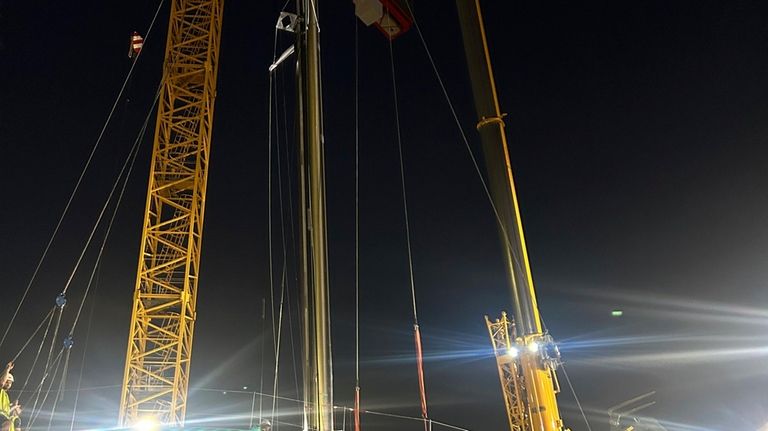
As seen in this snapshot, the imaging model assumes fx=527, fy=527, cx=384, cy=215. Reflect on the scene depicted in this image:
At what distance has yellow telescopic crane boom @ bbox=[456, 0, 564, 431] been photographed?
1100 centimetres

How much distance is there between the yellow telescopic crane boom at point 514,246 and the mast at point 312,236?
653 centimetres

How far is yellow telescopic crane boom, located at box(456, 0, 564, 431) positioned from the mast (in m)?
6.53

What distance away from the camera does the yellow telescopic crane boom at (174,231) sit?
22297 millimetres

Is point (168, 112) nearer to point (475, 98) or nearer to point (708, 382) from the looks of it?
point (475, 98)

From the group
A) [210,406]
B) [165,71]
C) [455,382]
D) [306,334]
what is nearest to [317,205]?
[306,334]

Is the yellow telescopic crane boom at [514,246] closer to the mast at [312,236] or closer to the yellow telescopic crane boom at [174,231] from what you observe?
the mast at [312,236]

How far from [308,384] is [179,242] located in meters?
20.4

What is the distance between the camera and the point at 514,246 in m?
12.2

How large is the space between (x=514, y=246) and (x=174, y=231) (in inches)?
675

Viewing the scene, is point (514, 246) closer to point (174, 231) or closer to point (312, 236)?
point (312, 236)

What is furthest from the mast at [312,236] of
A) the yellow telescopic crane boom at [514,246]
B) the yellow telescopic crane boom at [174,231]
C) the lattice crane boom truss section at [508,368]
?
the lattice crane boom truss section at [508,368]

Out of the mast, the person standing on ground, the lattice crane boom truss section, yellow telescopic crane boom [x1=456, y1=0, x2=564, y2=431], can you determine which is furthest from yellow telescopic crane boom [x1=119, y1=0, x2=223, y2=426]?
the mast

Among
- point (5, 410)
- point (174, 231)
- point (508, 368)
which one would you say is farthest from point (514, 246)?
point (508, 368)

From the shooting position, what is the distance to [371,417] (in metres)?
46.7
